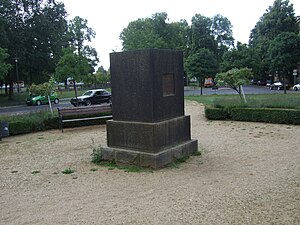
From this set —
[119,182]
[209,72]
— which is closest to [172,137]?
[119,182]

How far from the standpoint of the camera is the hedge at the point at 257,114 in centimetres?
1291

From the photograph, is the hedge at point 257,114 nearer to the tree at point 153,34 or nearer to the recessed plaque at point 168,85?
the recessed plaque at point 168,85

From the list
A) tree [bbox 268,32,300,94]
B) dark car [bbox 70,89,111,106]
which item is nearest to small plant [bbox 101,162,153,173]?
dark car [bbox 70,89,111,106]

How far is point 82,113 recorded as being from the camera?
14.3 metres

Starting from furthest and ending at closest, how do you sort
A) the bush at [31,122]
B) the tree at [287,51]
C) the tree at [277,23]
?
the tree at [277,23] < the tree at [287,51] < the bush at [31,122]

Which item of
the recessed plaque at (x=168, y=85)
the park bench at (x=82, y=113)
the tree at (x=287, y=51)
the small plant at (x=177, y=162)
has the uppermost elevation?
the tree at (x=287, y=51)

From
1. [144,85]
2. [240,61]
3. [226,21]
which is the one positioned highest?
[226,21]

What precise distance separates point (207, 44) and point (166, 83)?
65.4 m

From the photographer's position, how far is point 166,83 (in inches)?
295

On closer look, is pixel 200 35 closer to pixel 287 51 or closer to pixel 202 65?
pixel 287 51

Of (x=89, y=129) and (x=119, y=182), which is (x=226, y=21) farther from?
(x=119, y=182)

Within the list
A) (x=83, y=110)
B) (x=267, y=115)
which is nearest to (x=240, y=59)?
(x=267, y=115)

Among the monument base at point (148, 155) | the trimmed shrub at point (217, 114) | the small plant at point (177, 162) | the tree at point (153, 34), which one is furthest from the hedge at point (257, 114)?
the tree at point (153, 34)

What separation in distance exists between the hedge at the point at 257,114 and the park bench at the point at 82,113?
16.7 ft
